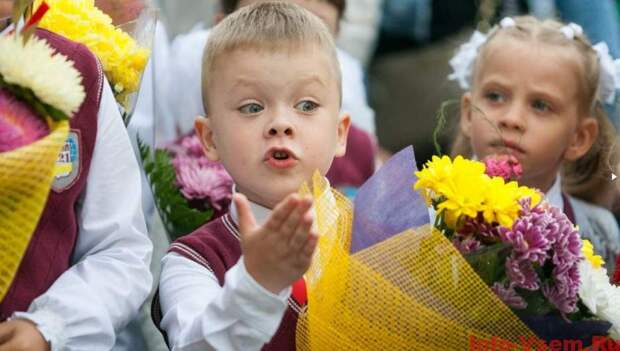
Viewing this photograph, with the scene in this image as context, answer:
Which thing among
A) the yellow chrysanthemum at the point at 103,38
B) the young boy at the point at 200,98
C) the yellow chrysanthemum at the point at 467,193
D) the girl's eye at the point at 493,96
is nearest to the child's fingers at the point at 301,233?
the yellow chrysanthemum at the point at 467,193

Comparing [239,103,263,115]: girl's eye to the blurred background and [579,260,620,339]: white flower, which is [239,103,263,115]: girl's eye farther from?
the blurred background

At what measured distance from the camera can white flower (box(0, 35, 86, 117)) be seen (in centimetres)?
255

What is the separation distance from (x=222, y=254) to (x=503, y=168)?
66 centimetres

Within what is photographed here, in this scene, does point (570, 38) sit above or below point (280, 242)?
below

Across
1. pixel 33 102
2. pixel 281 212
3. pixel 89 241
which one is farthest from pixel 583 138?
pixel 33 102

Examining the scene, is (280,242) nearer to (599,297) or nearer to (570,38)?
(599,297)

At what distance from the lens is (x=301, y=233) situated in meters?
2.47

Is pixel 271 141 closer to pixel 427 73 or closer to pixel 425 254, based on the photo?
pixel 425 254

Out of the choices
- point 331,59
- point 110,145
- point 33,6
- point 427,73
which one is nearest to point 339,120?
point 331,59

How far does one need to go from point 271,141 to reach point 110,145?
1.17 feet

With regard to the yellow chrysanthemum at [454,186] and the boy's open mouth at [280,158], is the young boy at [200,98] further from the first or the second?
the yellow chrysanthemum at [454,186]

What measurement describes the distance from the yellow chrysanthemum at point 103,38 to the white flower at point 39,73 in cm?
53

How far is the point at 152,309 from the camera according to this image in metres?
3.06

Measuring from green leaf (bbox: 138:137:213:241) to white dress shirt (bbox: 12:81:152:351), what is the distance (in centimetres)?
49
